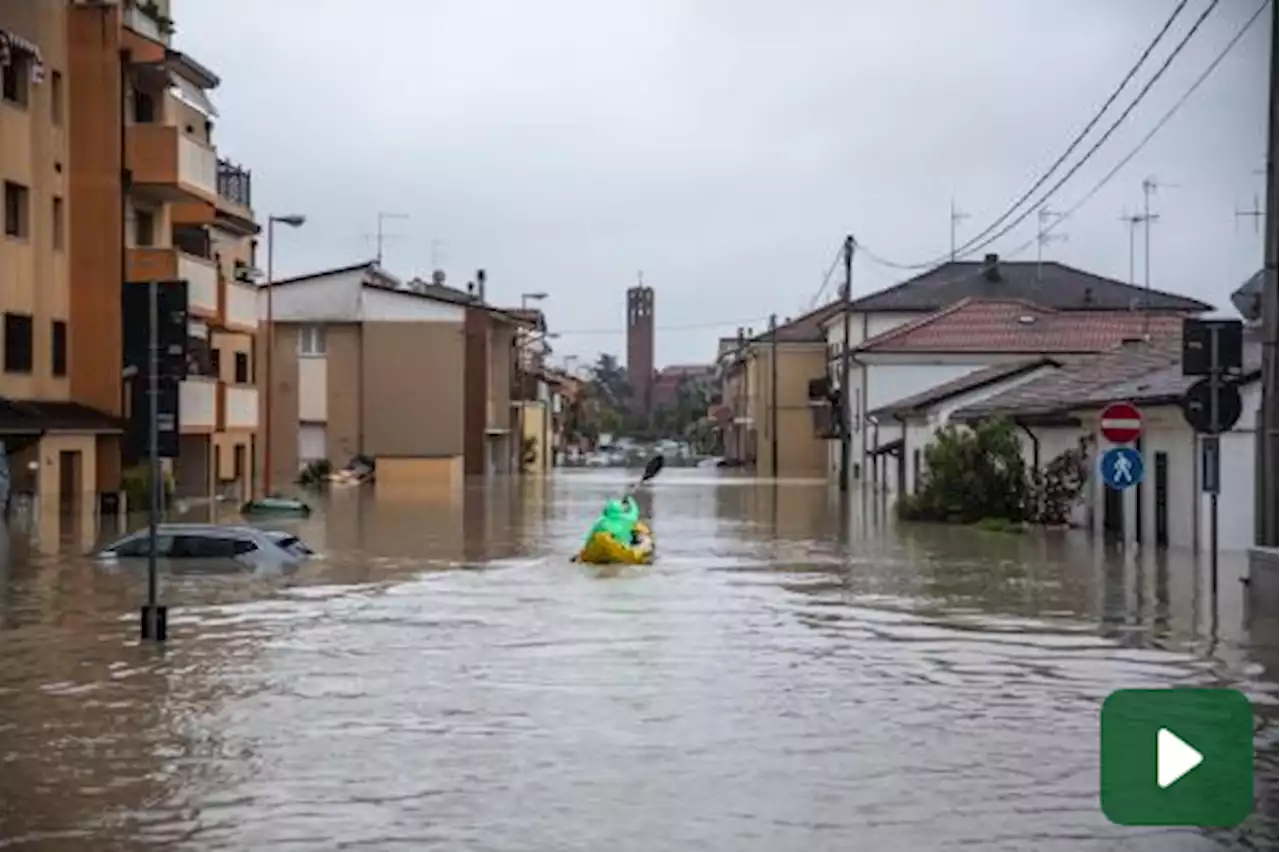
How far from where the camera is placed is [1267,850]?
995 centimetres

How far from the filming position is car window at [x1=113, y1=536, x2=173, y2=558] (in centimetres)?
2975

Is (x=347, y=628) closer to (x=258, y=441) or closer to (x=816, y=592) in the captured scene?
(x=816, y=592)

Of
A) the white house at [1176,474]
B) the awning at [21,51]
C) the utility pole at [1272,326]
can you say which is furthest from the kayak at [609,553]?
the awning at [21,51]

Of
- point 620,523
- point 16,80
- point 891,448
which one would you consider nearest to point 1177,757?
point 620,523

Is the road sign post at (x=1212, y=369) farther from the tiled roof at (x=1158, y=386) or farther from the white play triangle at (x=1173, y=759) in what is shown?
the tiled roof at (x=1158, y=386)

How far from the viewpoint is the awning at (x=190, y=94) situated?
178 feet

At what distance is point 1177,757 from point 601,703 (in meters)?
5.22

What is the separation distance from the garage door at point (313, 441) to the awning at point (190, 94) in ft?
85.3

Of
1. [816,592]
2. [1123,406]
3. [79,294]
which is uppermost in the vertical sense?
[79,294]

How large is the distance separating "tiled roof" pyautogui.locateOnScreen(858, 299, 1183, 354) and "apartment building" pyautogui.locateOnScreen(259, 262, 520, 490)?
18.5 m

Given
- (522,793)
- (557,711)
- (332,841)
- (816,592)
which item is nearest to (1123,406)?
(816,592)

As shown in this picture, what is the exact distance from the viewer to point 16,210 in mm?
45750

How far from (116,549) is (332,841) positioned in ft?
72.5

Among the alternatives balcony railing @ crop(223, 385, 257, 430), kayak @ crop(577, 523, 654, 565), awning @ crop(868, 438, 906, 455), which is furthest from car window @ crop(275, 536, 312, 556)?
awning @ crop(868, 438, 906, 455)
